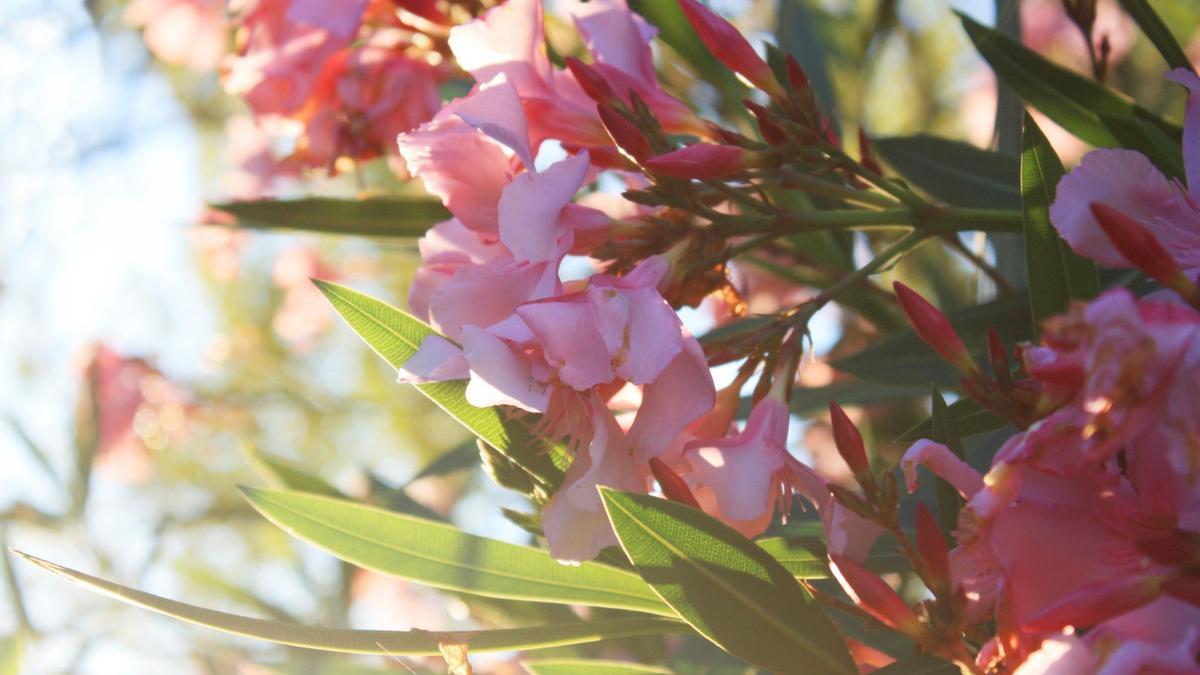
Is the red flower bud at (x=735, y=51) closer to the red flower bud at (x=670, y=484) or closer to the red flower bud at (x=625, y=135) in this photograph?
the red flower bud at (x=625, y=135)

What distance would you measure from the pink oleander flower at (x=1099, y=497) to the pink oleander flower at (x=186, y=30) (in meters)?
1.70

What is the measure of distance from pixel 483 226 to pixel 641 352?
0.17 meters

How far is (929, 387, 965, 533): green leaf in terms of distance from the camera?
2.17 ft

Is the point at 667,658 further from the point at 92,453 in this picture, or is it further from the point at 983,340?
the point at 92,453

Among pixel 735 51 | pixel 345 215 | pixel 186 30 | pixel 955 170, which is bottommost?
pixel 186 30

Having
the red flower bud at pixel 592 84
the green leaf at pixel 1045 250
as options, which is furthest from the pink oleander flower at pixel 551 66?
the green leaf at pixel 1045 250

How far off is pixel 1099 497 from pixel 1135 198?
172 mm

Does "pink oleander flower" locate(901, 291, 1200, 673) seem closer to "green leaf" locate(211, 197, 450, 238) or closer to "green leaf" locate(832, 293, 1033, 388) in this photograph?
"green leaf" locate(832, 293, 1033, 388)

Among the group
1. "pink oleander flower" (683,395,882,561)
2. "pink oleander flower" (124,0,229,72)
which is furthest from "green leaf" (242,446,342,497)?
"pink oleander flower" (124,0,229,72)

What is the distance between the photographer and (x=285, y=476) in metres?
1.06

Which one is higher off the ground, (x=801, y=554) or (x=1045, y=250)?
(x=1045, y=250)

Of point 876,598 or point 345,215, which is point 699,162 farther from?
point 345,215

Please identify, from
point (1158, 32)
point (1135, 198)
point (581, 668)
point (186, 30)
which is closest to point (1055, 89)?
point (1158, 32)

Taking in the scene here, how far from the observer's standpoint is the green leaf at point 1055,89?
0.88m
